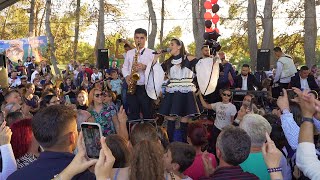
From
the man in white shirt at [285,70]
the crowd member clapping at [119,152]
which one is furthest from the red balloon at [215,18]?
the crowd member clapping at [119,152]

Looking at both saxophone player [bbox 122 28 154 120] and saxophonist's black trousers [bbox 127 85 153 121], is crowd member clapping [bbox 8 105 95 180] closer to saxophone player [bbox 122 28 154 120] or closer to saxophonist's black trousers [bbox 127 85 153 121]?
saxophone player [bbox 122 28 154 120]

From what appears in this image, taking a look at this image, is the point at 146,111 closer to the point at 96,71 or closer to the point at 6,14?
the point at 96,71

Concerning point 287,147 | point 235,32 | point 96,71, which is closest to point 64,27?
point 235,32

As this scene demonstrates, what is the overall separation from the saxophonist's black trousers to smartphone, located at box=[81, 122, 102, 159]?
4.41 m

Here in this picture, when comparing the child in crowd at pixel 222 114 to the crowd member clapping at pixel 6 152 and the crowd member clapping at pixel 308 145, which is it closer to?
the crowd member clapping at pixel 6 152

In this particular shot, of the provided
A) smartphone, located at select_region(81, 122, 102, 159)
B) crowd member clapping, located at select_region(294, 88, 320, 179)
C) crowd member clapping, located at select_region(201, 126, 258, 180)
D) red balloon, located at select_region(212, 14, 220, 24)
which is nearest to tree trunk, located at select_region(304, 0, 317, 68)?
red balloon, located at select_region(212, 14, 220, 24)

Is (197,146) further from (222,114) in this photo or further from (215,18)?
(215,18)

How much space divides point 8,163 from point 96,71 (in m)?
14.1

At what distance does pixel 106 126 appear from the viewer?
20.3ft

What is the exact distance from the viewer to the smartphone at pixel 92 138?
241 cm

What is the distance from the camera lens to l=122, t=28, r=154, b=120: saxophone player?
677 centimetres

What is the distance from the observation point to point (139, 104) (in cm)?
699

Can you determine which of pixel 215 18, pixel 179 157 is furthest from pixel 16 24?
pixel 179 157

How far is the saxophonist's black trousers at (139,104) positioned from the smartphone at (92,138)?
4.41 meters
